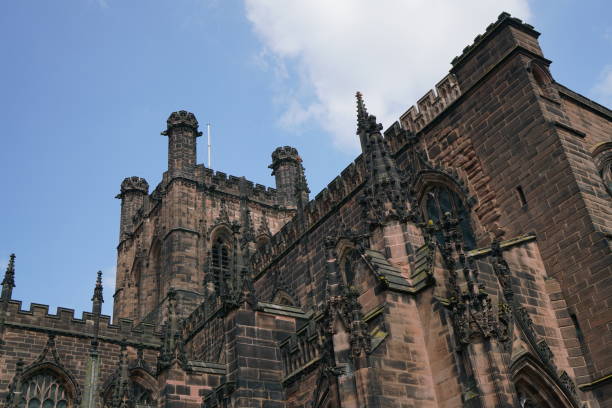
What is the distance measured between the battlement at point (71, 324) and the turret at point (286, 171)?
41.8 feet

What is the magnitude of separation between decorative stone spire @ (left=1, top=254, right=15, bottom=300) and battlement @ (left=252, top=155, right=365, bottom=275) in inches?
359

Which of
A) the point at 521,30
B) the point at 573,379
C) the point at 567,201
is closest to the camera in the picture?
the point at 573,379

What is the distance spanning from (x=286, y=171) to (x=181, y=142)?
6.56m

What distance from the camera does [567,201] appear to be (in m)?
13.2

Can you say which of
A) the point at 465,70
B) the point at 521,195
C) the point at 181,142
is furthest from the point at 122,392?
the point at 181,142

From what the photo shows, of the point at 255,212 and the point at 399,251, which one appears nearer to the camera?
the point at 399,251

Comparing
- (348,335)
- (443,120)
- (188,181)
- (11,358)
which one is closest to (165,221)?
(188,181)

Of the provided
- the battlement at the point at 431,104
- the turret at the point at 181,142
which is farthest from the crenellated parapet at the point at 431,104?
the turret at the point at 181,142

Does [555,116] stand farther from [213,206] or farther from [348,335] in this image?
[213,206]

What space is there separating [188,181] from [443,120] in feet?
62.6

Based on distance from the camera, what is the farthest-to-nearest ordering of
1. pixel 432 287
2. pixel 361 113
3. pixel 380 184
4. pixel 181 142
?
pixel 181 142 → pixel 361 113 → pixel 380 184 → pixel 432 287

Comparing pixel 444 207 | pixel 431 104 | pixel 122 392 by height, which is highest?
pixel 431 104

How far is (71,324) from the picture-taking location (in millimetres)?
25531

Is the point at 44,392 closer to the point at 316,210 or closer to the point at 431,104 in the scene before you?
the point at 316,210
